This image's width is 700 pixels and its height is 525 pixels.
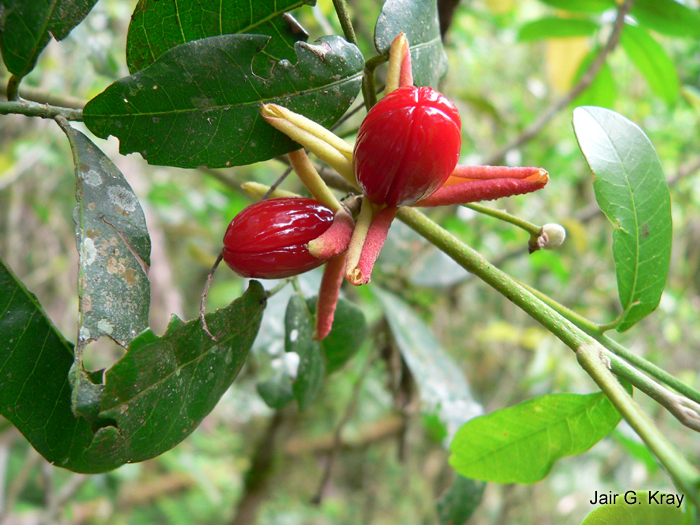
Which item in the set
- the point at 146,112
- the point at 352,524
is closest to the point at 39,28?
the point at 146,112

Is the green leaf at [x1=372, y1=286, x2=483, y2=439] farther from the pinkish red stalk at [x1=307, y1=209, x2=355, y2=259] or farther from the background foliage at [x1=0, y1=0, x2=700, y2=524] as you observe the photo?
the pinkish red stalk at [x1=307, y1=209, x2=355, y2=259]

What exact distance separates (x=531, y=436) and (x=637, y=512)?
197 mm

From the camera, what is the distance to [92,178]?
0.54 metres

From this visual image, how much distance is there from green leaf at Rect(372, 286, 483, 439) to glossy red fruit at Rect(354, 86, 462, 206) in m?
0.71

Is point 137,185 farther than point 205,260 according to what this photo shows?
Answer: Yes

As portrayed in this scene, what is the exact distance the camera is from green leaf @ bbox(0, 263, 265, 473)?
490 mm

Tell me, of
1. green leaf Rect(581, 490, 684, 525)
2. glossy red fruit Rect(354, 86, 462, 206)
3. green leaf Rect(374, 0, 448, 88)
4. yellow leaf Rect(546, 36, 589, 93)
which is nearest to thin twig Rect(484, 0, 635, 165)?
yellow leaf Rect(546, 36, 589, 93)

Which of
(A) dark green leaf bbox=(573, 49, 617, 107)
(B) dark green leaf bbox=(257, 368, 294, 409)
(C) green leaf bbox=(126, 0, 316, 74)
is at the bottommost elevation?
(B) dark green leaf bbox=(257, 368, 294, 409)

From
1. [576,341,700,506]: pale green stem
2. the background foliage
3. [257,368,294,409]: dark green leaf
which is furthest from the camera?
the background foliage

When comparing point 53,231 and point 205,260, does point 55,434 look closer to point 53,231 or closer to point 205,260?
point 205,260

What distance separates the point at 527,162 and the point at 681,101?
2.32ft

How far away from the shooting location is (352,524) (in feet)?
11.8

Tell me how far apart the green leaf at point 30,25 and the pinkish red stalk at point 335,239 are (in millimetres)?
330

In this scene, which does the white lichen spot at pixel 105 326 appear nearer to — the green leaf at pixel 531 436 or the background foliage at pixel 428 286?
the green leaf at pixel 531 436
